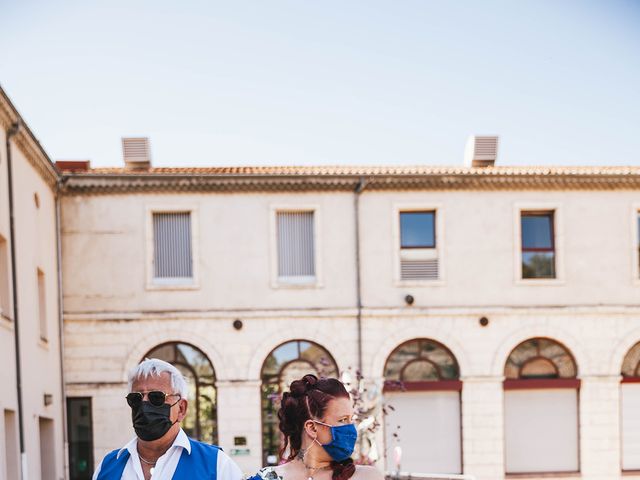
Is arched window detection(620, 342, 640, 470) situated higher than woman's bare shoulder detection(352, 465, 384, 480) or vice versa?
woman's bare shoulder detection(352, 465, 384, 480)

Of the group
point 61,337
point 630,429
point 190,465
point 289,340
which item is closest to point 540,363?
point 630,429

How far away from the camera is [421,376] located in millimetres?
18438

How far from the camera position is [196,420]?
18.1 m

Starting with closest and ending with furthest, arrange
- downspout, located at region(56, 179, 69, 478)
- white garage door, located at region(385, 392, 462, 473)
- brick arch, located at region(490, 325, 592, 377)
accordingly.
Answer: downspout, located at region(56, 179, 69, 478), white garage door, located at region(385, 392, 462, 473), brick arch, located at region(490, 325, 592, 377)

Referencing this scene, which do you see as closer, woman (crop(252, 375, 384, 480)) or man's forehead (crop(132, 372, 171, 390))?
woman (crop(252, 375, 384, 480))

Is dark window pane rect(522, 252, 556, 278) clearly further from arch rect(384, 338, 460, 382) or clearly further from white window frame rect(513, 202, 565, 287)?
arch rect(384, 338, 460, 382)

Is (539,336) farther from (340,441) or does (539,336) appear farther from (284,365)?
(340,441)

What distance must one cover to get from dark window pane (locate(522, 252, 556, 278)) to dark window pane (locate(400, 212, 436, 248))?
2.17 metres

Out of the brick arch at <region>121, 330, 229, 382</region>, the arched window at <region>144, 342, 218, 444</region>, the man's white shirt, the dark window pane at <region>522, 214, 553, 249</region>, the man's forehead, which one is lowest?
the arched window at <region>144, 342, 218, 444</region>

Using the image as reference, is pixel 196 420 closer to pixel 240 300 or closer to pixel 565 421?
pixel 240 300

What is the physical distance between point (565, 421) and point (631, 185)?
5.53 metres

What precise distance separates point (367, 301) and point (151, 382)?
47.4 feet

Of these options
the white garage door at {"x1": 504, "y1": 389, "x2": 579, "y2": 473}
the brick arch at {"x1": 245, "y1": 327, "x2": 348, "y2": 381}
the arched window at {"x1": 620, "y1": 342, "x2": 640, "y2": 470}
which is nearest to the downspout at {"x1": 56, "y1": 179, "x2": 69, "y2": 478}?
the brick arch at {"x1": 245, "y1": 327, "x2": 348, "y2": 381}

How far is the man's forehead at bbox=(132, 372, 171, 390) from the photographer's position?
4.09 metres
